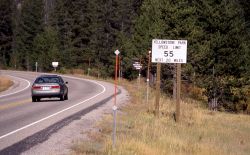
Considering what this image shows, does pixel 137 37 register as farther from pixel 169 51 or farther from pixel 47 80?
pixel 169 51

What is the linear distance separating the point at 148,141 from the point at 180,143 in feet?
3.14

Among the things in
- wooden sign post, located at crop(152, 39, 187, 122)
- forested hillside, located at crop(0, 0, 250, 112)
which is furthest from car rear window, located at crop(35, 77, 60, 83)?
wooden sign post, located at crop(152, 39, 187, 122)

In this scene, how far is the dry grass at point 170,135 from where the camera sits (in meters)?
12.4

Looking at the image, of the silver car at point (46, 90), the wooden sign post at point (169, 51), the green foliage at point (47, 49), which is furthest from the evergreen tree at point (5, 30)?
the wooden sign post at point (169, 51)

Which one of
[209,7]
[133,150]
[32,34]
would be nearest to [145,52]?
[209,7]

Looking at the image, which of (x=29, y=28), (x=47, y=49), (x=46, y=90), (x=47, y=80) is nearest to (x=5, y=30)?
(x=29, y=28)

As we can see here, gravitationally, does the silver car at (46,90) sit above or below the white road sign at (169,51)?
below

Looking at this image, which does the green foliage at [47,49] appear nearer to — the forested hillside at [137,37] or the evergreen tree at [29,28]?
the forested hillside at [137,37]

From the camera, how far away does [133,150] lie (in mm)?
11914

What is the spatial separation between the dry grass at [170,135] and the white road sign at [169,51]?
7.94 ft

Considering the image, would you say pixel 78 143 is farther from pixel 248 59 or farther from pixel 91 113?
pixel 248 59

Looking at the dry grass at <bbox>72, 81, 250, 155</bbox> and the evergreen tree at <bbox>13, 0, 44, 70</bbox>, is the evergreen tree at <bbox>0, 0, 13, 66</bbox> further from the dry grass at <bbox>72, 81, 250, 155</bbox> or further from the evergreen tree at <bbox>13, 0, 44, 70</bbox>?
the dry grass at <bbox>72, 81, 250, 155</bbox>

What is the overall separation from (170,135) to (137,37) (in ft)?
122

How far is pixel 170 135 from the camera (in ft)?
51.1
